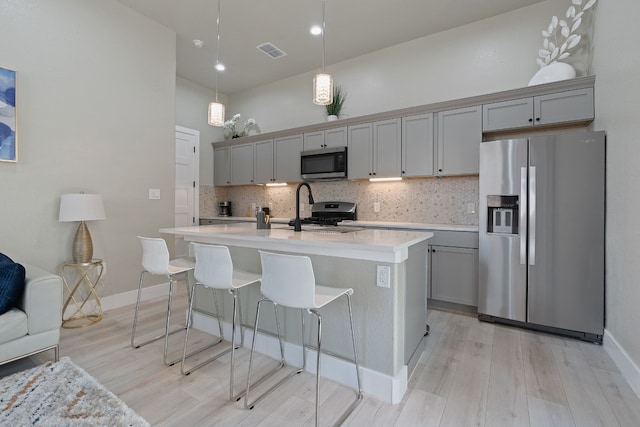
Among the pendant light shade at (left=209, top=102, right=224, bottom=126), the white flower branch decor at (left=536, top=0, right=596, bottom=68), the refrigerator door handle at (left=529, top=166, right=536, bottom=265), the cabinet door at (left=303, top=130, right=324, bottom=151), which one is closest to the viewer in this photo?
the refrigerator door handle at (left=529, top=166, right=536, bottom=265)

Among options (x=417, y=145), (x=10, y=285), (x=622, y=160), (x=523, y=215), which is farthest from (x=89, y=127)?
(x=622, y=160)

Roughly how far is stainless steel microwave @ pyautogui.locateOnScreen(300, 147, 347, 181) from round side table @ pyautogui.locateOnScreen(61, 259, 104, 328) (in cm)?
276

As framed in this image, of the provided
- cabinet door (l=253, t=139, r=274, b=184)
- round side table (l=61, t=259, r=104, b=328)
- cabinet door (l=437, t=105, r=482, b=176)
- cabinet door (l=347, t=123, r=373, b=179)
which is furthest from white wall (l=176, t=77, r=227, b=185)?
cabinet door (l=437, t=105, r=482, b=176)

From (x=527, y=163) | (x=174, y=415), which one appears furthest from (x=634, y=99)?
(x=174, y=415)

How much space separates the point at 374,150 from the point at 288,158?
1.45m

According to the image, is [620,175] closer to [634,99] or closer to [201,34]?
[634,99]

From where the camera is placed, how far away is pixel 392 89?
4176 mm

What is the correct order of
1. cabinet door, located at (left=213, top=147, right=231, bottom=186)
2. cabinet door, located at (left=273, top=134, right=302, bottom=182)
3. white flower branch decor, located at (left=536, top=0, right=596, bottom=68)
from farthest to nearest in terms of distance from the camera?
cabinet door, located at (left=213, top=147, right=231, bottom=186) < cabinet door, located at (left=273, top=134, right=302, bottom=182) < white flower branch decor, located at (left=536, top=0, right=596, bottom=68)

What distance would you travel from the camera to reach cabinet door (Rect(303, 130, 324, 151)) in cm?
442

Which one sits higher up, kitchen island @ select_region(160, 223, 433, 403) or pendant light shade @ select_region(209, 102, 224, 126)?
pendant light shade @ select_region(209, 102, 224, 126)

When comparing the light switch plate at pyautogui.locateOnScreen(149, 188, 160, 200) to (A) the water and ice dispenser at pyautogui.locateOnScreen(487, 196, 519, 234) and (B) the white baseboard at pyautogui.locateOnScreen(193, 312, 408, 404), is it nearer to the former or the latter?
(B) the white baseboard at pyautogui.locateOnScreen(193, 312, 408, 404)

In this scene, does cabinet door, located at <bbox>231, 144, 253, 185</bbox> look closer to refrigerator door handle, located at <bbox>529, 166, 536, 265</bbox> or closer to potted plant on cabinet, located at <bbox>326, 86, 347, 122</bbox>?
potted plant on cabinet, located at <bbox>326, 86, 347, 122</bbox>

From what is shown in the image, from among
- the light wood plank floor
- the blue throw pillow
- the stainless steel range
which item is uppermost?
the stainless steel range

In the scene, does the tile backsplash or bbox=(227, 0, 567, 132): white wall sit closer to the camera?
bbox=(227, 0, 567, 132): white wall
